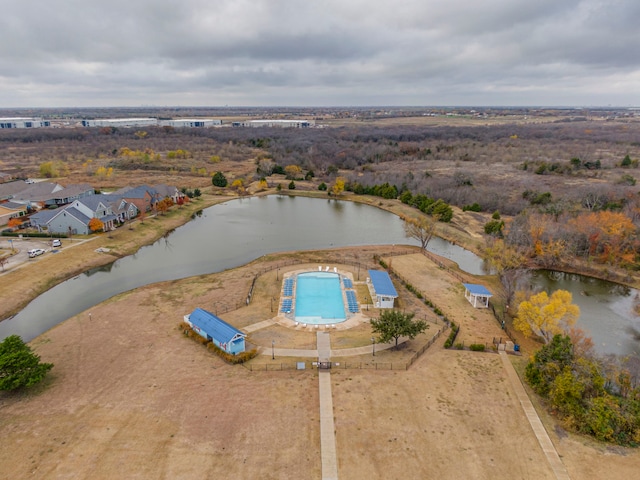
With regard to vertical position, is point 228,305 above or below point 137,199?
below

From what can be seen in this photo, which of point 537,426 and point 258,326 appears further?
point 258,326

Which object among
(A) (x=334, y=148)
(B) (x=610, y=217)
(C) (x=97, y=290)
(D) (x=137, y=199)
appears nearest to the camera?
(C) (x=97, y=290)

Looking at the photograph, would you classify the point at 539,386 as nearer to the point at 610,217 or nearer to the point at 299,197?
the point at 610,217

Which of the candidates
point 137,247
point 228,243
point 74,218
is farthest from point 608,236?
point 74,218

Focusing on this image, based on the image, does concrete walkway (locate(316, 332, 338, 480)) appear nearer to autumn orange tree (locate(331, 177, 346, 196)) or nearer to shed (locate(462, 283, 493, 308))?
shed (locate(462, 283, 493, 308))

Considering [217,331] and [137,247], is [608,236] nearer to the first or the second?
[217,331]

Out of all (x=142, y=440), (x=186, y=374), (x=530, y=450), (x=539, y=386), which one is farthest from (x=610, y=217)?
(x=142, y=440)

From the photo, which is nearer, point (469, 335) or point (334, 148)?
point (469, 335)
